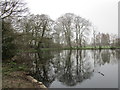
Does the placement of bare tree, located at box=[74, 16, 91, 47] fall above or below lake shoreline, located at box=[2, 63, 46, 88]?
above

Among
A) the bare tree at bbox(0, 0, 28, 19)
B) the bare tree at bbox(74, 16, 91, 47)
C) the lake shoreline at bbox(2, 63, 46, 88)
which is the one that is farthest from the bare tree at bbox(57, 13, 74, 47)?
the lake shoreline at bbox(2, 63, 46, 88)

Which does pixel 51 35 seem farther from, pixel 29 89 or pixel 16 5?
pixel 29 89

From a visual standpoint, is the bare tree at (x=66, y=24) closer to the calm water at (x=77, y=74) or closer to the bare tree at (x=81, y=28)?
the bare tree at (x=81, y=28)

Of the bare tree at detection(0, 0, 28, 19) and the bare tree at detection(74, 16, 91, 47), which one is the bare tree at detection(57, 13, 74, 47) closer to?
the bare tree at detection(74, 16, 91, 47)

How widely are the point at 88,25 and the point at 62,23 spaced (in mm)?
10303

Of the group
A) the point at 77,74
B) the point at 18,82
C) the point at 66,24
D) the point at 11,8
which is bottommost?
the point at 77,74

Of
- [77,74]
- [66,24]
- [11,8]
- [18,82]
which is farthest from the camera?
[66,24]

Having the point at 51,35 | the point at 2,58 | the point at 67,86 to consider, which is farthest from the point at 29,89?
the point at 51,35

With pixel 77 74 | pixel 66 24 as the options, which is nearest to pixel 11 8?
pixel 77 74

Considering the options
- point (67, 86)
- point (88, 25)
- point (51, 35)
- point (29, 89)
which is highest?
point (88, 25)

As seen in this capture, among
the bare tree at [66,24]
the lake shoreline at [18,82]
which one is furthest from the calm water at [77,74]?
the bare tree at [66,24]

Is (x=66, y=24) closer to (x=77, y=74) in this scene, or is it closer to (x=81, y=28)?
(x=81, y=28)

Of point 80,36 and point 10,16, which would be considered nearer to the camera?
point 10,16

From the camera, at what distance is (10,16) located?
14586mm
